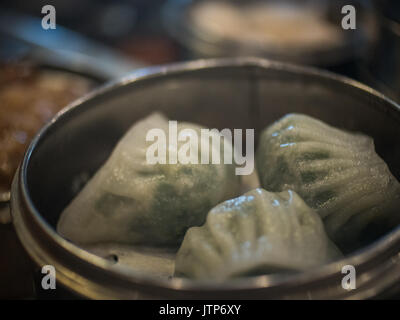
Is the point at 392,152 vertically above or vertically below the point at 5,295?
above

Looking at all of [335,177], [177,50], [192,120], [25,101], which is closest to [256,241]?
[335,177]


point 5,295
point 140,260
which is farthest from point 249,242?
point 5,295

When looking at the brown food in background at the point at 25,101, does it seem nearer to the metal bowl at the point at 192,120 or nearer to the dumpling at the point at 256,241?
the metal bowl at the point at 192,120

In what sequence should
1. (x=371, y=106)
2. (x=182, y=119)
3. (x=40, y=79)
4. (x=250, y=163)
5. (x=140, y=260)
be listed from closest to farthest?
(x=140, y=260) < (x=371, y=106) < (x=250, y=163) < (x=182, y=119) < (x=40, y=79)

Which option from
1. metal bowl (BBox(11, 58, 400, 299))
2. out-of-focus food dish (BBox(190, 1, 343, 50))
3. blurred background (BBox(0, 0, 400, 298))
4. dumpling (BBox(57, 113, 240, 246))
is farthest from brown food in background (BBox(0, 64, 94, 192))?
out-of-focus food dish (BBox(190, 1, 343, 50))

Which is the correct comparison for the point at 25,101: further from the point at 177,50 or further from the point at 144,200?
the point at 177,50

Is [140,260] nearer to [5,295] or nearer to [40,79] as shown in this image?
[5,295]

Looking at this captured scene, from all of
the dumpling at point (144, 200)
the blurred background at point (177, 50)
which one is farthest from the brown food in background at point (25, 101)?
the dumpling at point (144, 200)
